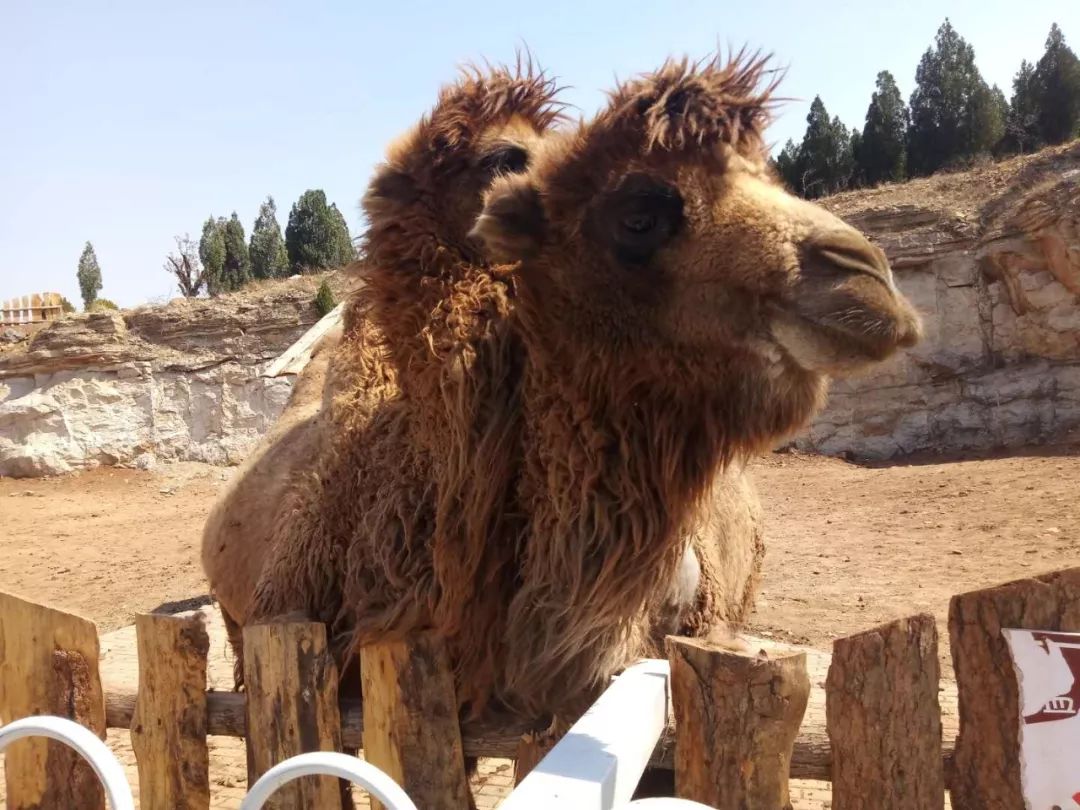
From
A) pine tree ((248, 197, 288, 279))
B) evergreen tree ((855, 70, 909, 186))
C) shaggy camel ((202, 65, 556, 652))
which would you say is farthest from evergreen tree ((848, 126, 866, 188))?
shaggy camel ((202, 65, 556, 652))

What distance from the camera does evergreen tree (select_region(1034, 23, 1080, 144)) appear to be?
90.7 ft

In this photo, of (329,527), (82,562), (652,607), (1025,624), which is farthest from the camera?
(82,562)

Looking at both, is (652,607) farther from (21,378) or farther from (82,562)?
(21,378)

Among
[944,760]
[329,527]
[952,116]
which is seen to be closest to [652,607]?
[944,760]

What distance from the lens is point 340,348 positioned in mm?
3395

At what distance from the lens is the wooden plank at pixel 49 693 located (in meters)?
2.76

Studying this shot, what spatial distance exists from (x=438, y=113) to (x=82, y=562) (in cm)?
1015

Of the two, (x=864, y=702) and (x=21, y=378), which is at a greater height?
(x=21, y=378)

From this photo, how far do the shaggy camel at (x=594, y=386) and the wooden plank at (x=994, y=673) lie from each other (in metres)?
0.62

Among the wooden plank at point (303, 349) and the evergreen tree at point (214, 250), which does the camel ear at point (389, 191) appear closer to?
the wooden plank at point (303, 349)

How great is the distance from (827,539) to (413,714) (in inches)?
326

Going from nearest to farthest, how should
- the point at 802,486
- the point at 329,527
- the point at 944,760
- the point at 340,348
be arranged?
the point at 944,760 < the point at 329,527 < the point at 340,348 < the point at 802,486

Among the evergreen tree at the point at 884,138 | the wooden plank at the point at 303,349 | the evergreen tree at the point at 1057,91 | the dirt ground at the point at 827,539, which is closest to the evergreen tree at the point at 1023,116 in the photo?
the evergreen tree at the point at 1057,91

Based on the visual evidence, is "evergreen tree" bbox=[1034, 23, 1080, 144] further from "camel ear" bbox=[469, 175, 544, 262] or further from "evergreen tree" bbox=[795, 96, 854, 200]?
"camel ear" bbox=[469, 175, 544, 262]
